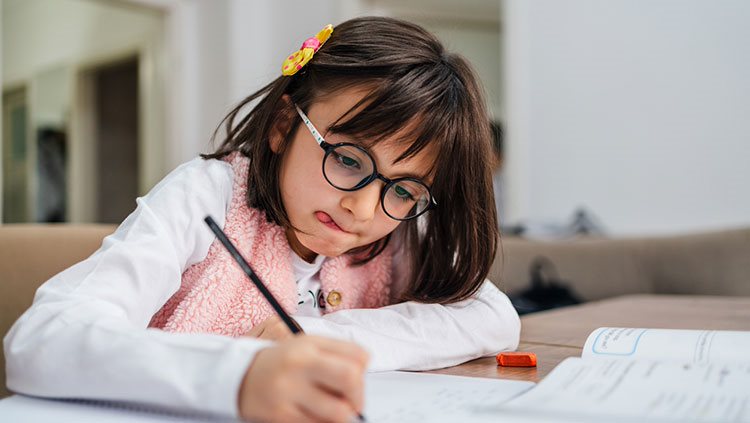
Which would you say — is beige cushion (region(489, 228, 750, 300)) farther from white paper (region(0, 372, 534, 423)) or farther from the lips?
white paper (region(0, 372, 534, 423))

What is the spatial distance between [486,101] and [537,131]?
2215 millimetres

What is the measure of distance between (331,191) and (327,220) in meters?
0.05

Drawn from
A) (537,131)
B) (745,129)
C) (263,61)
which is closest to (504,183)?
(537,131)

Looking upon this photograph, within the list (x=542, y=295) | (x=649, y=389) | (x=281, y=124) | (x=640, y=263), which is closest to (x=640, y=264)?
(x=640, y=263)

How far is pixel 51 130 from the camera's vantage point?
4520mm

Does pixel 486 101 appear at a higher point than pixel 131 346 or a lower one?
higher

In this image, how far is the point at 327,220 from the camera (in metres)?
0.92

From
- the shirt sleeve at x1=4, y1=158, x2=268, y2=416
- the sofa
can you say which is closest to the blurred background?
the sofa

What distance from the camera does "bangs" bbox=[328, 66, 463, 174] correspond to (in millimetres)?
879

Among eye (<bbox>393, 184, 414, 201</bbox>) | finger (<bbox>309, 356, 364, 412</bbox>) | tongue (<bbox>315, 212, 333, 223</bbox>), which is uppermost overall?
eye (<bbox>393, 184, 414, 201</bbox>)

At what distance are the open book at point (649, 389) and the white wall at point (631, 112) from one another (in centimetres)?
205

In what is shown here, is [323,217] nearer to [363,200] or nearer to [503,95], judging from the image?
[363,200]

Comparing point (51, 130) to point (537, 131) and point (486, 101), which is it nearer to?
point (537, 131)

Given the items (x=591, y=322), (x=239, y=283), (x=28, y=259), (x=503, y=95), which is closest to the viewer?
(x=239, y=283)
